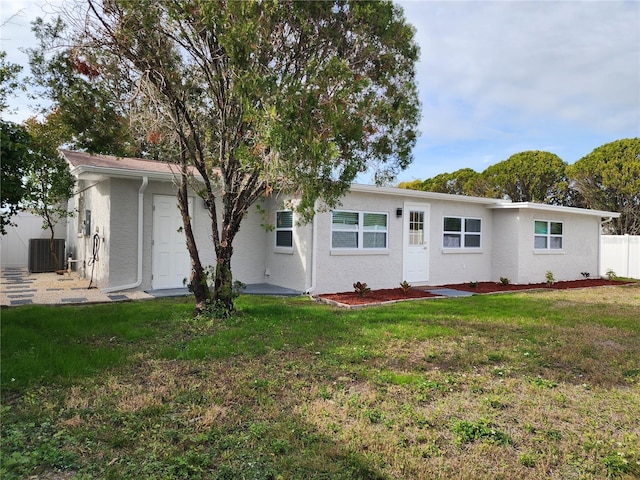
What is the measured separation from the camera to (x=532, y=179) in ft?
78.9

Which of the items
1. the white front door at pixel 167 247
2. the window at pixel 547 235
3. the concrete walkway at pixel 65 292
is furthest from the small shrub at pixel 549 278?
the white front door at pixel 167 247

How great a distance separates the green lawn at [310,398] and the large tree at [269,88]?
191 cm

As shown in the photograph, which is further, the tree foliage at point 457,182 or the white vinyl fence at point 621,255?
the tree foliage at point 457,182

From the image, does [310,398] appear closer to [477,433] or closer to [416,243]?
[477,433]

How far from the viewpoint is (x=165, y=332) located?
19.4 feet

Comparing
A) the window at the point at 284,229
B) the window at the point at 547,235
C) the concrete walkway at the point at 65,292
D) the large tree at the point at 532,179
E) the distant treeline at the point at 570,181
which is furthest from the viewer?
the large tree at the point at 532,179

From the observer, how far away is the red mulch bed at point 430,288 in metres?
9.43

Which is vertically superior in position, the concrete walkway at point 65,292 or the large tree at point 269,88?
the large tree at point 269,88

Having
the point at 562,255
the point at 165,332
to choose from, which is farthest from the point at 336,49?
the point at 562,255

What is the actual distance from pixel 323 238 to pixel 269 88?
5181 millimetres

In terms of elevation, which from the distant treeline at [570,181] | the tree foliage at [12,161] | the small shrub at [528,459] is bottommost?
the small shrub at [528,459]

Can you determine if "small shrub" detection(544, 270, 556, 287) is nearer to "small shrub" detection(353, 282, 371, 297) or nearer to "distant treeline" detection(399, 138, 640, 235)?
"small shrub" detection(353, 282, 371, 297)

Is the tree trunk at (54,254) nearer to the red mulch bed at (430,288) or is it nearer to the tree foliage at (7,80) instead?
the tree foliage at (7,80)

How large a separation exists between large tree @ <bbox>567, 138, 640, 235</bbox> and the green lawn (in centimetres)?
1686
